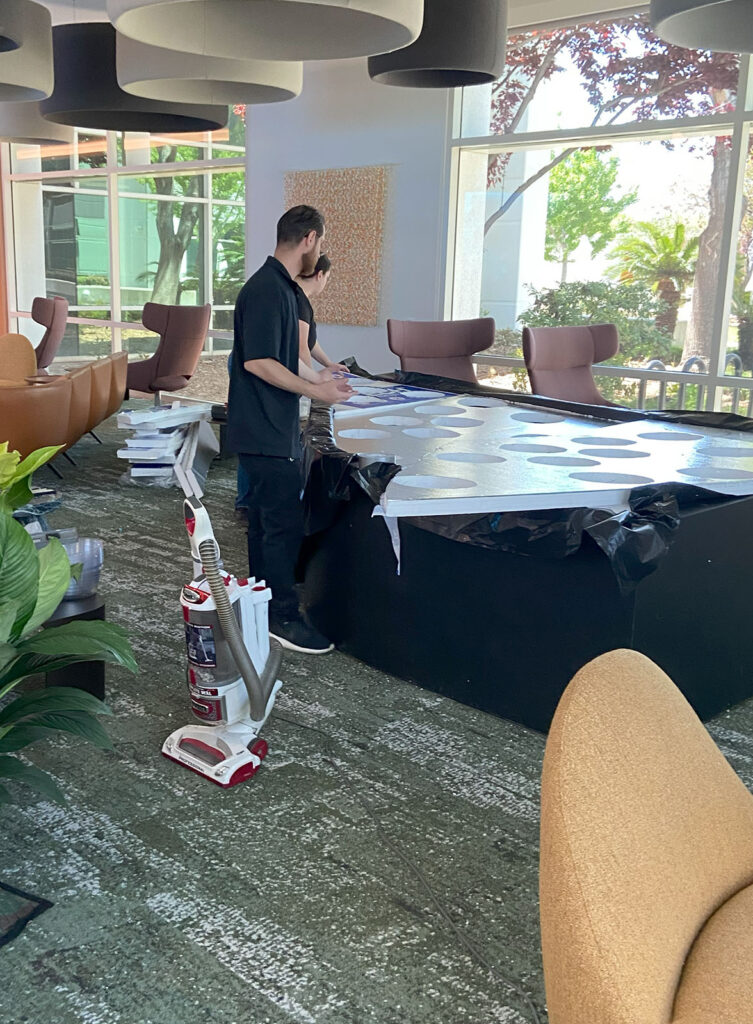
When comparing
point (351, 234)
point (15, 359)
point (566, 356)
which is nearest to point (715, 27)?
point (566, 356)

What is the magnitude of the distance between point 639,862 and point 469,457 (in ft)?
7.27

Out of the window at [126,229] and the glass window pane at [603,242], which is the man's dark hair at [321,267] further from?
the window at [126,229]

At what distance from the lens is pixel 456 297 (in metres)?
7.75

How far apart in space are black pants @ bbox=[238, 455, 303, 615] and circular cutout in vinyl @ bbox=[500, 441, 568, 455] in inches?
30.1

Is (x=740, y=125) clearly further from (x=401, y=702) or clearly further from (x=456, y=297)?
(x=401, y=702)

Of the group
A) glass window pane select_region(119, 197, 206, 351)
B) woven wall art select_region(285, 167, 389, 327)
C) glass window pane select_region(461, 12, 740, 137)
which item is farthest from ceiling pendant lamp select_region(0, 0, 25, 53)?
glass window pane select_region(119, 197, 206, 351)

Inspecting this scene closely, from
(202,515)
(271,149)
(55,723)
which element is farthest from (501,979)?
(271,149)

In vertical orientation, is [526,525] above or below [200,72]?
below

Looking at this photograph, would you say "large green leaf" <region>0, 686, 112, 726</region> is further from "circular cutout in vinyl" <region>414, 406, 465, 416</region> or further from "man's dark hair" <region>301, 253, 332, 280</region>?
"circular cutout in vinyl" <region>414, 406, 465, 416</region>

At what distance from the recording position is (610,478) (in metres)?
3.03

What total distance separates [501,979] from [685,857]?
83cm

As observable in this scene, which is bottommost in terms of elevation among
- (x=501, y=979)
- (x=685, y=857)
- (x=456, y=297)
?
(x=501, y=979)

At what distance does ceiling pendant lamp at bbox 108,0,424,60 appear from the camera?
8.89ft

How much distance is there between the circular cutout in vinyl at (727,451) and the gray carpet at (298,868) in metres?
0.84
